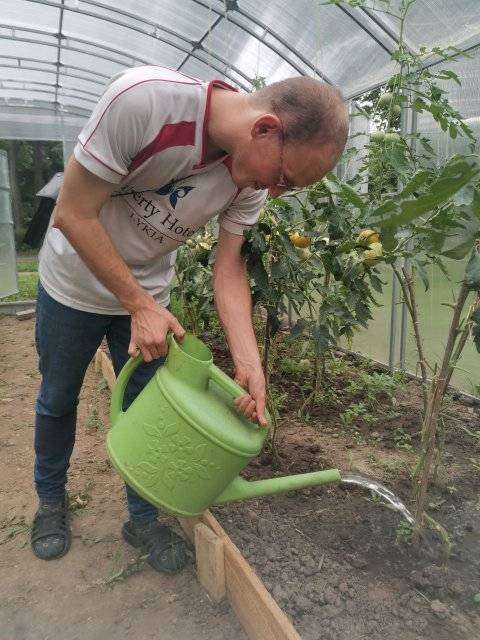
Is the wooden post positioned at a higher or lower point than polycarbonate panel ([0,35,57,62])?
lower

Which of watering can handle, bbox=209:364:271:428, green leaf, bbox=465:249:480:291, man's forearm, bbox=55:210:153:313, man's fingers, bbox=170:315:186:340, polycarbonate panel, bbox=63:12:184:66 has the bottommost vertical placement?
watering can handle, bbox=209:364:271:428

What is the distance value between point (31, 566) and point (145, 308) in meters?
0.97

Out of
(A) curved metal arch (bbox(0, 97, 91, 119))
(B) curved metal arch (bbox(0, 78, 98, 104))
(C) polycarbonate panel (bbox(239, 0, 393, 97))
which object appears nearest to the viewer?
(C) polycarbonate panel (bbox(239, 0, 393, 97))

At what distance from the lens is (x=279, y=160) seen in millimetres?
A: 1021

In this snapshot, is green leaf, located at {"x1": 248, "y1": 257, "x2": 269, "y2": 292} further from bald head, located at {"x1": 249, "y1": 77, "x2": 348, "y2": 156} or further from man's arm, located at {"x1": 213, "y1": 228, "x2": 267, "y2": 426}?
bald head, located at {"x1": 249, "y1": 77, "x2": 348, "y2": 156}

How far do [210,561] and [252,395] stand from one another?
0.49 m

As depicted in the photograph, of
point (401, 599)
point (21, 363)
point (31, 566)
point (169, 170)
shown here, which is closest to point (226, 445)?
point (169, 170)

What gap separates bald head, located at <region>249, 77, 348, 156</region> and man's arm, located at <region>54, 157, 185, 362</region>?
1.22 feet

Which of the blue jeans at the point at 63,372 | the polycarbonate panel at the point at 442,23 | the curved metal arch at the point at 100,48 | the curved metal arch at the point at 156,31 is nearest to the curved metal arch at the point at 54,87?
the curved metal arch at the point at 100,48

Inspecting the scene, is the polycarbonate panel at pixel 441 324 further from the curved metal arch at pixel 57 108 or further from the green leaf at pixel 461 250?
the curved metal arch at pixel 57 108

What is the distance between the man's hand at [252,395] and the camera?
1.10 metres

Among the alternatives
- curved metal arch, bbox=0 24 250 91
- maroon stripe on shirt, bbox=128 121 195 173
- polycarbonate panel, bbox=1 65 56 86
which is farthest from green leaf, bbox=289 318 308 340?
polycarbonate panel, bbox=1 65 56 86

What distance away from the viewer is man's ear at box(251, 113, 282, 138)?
3.23 feet

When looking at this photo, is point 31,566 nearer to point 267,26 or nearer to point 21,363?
point 21,363
